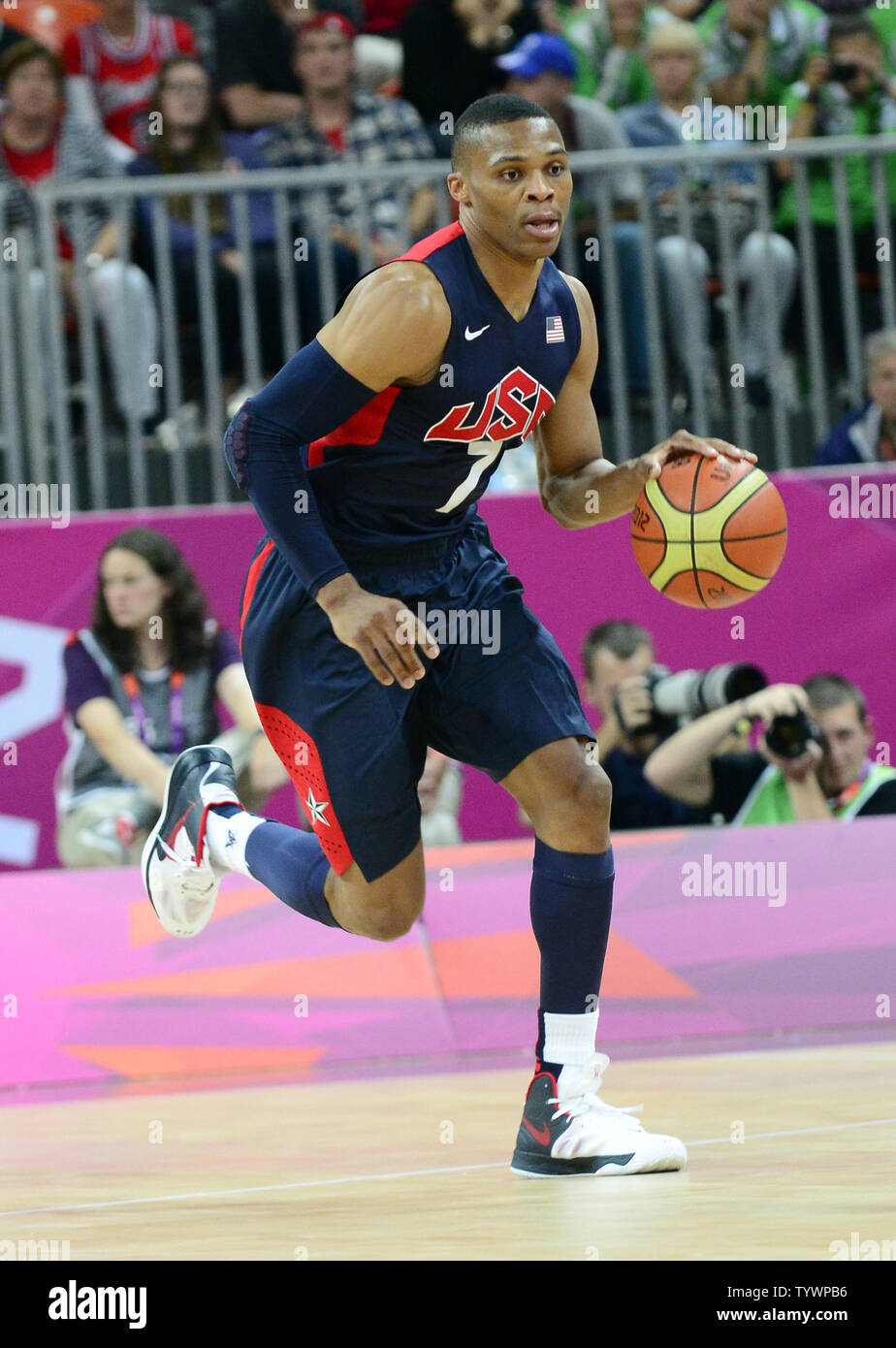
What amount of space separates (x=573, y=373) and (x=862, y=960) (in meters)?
3.23

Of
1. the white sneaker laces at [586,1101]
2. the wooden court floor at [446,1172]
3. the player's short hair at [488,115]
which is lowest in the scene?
the wooden court floor at [446,1172]

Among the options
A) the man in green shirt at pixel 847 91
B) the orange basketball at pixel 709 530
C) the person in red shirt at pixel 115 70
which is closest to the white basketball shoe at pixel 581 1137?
the orange basketball at pixel 709 530

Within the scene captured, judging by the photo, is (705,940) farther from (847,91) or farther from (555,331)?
(847,91)

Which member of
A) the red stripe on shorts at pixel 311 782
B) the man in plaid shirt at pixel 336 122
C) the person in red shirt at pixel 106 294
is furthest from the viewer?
the man in plaid shirt at pixel 336 122

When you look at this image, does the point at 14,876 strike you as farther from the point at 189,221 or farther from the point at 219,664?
the point at 189,221

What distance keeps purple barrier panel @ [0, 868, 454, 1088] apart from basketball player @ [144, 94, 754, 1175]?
214cm

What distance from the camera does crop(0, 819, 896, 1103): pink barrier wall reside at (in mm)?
7312

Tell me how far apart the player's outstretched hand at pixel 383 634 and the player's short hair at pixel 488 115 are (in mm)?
1052

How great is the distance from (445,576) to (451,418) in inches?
16.8

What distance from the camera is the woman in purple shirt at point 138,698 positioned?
26.6 feet

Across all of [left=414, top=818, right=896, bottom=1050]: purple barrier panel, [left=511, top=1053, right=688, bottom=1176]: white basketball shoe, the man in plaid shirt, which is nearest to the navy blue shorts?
[left=511, top=1053, right=688, bottom=1176]: white basketball shoe

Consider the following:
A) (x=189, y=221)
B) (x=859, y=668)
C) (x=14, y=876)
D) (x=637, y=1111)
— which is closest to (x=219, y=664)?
(x=14, y=876)

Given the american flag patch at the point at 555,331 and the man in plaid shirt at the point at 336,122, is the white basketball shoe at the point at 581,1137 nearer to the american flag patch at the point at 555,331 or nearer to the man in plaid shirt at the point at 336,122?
the american flag patch at the point at 555,331

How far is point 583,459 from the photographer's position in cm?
538
